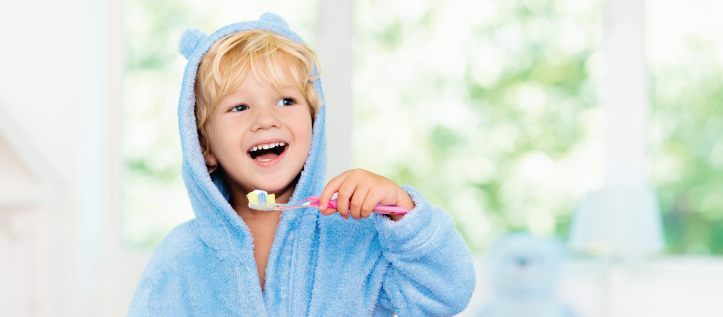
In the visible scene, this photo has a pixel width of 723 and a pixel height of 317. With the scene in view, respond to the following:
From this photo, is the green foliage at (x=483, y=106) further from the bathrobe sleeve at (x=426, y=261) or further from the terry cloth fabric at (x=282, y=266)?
the bathrobe sleeve at (x=426, y=261)

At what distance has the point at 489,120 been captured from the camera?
6.35 feet

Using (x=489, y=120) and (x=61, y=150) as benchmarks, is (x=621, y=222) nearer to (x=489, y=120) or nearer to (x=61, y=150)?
(x=489, y=120)

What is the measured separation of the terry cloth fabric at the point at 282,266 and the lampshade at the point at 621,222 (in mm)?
1127

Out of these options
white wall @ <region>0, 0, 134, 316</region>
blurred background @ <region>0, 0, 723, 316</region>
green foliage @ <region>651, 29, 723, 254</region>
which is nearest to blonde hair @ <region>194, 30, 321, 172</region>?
white wall @ <region>0, 0, 134, 316</region>

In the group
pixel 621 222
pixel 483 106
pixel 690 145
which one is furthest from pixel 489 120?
pixel 690 145

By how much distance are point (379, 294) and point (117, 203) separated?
147cm

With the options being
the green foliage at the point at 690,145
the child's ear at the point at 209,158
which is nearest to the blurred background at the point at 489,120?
the green foliage at the point at 690,145

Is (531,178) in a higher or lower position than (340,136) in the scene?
lower

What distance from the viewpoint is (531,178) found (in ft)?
6.36

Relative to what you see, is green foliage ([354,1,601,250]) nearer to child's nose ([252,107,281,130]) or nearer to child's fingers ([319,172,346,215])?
child's nose ([252,107,281,130])

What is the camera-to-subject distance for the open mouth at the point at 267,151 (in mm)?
794

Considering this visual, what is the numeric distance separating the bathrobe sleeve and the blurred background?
115 centimetres

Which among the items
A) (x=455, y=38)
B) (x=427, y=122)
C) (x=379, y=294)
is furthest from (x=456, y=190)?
(x=379, y=294)

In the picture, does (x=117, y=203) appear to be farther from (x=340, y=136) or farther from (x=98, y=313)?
(x=340, y=136)
